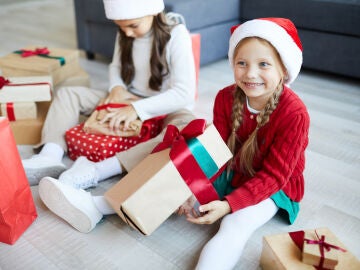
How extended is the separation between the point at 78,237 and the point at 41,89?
0.62 meters

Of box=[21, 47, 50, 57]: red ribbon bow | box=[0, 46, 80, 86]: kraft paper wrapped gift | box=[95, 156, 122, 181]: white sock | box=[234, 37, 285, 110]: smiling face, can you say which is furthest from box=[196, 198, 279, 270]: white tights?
box=[21, 47, 50, 57]: red ribbon bow

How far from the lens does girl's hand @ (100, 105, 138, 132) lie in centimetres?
125

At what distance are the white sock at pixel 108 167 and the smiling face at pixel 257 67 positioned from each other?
502 mm

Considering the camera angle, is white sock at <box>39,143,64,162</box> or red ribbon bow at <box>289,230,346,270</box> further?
white sock at <box>39,143,64,162</box>

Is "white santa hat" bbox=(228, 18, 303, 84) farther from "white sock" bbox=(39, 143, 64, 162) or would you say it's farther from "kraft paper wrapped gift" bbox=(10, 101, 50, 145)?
"kraft paper wrapped gift" bbox=(10, 101, 50, 145)

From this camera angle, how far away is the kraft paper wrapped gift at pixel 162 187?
0.84 metres

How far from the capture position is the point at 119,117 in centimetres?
126

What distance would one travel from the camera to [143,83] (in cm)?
142

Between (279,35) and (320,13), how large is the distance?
127 centimetres

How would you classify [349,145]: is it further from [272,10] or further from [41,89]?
[41,89]

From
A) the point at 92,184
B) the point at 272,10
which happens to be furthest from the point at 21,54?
the point at 272,10

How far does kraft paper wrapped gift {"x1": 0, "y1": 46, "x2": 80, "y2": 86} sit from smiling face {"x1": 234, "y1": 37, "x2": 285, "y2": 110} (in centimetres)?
101

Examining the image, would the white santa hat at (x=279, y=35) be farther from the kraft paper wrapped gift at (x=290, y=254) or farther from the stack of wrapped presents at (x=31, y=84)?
the stack of wrapped presents at (x=31, y=84)

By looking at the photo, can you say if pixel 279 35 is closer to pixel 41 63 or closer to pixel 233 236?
pixel 233 236
